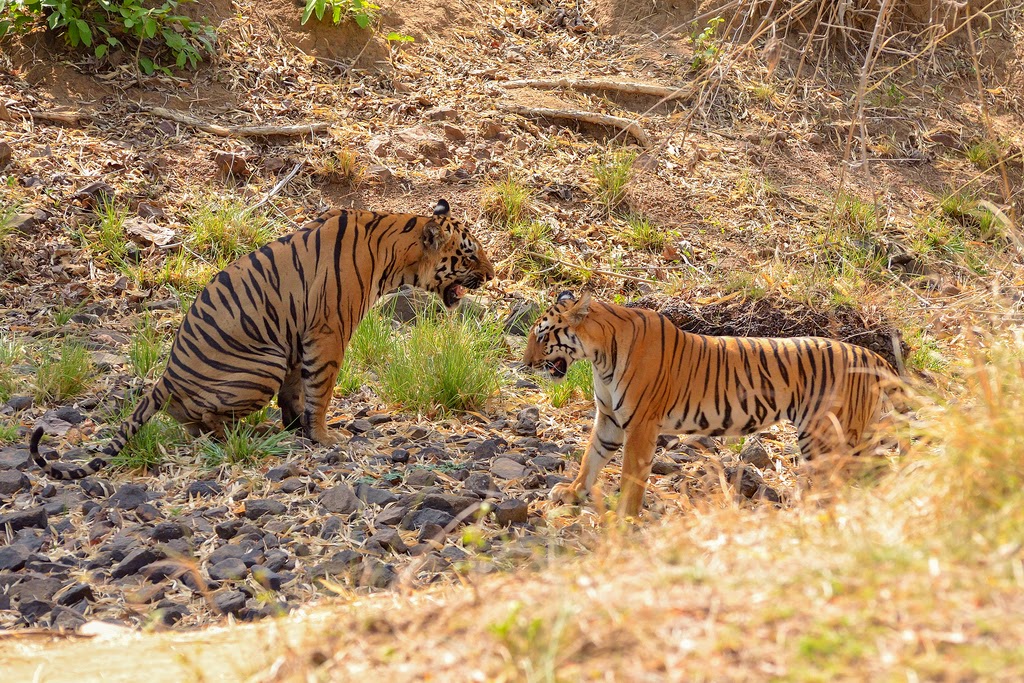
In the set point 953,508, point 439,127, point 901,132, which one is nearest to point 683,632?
point 953,508

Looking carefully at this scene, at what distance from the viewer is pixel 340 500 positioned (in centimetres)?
494

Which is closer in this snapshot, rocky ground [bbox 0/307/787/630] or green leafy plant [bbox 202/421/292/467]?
rocky ground [bbox 0/307/787/630]

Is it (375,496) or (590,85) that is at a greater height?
(590,85)

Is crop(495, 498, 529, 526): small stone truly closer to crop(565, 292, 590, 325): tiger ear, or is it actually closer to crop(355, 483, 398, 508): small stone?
crop(355, 483, 398, 508): small stone

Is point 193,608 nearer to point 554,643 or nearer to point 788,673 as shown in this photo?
point 554,643

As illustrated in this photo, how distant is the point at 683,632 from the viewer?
257cm

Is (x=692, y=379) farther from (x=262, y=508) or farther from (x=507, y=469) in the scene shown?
(x=262, y=508)

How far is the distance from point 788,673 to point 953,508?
1.00m

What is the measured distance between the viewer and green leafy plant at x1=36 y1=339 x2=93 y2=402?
6.05 m

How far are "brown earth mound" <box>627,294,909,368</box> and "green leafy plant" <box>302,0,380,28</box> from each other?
492 cm

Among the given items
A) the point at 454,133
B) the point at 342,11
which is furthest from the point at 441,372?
the point at 342,11

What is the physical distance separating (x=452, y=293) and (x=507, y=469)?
3.78 ft

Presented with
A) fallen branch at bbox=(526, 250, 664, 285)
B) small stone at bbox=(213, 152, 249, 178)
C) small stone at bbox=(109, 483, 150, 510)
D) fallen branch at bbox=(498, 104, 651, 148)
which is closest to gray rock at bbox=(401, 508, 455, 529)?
small stone at bbox=(109, 483, 150, 510)

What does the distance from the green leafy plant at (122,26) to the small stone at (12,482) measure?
500 cm
